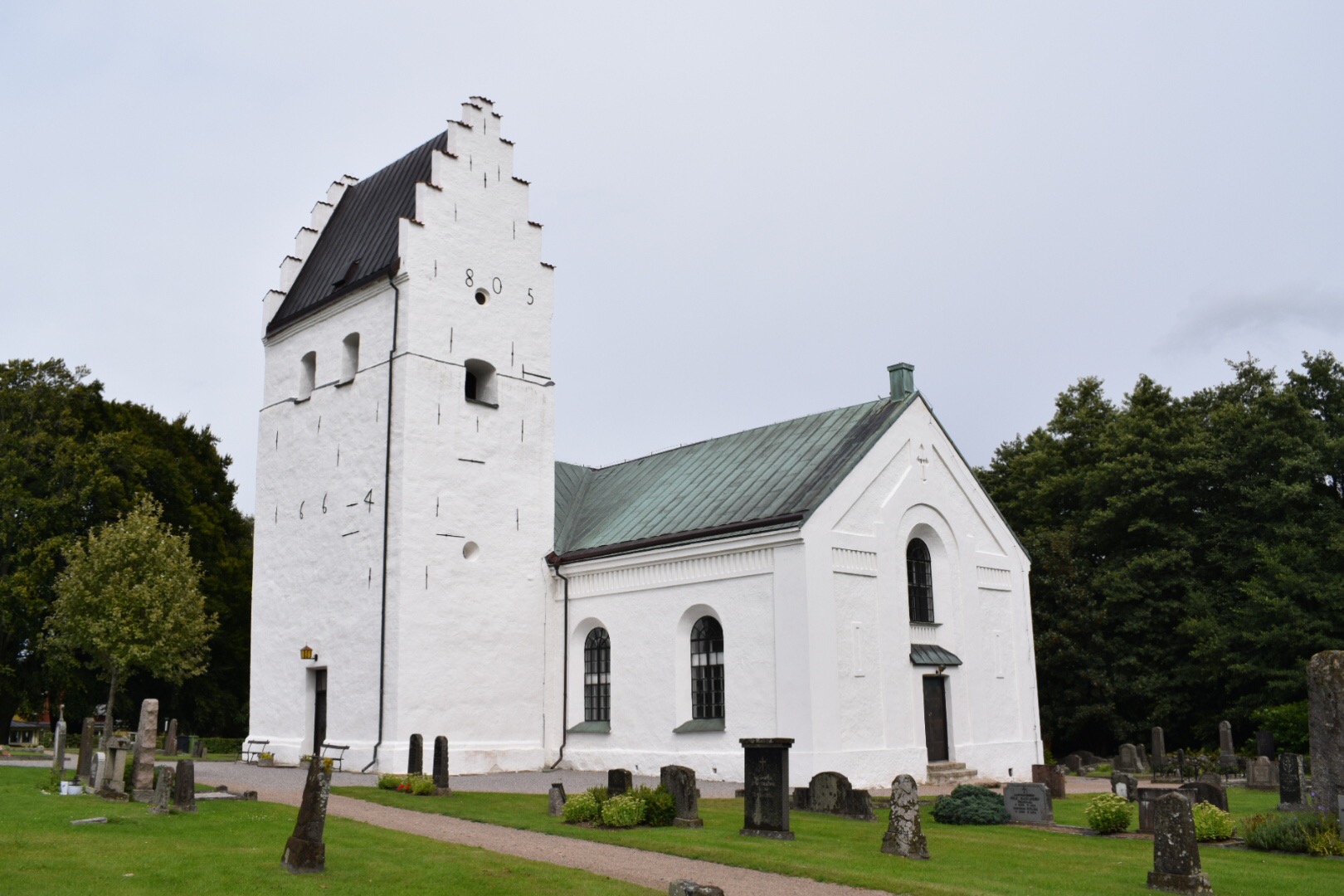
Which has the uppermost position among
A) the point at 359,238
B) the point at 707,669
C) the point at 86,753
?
the point at 359,238

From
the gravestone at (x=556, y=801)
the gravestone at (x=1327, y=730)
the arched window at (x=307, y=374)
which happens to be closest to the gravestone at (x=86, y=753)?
the gravestone at (x=556, y=801)

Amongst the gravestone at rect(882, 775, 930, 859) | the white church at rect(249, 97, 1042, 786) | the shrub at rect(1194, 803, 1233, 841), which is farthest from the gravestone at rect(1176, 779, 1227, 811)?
the white church at rect(249, 97, 1042, 786)

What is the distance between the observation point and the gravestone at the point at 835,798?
635 inches

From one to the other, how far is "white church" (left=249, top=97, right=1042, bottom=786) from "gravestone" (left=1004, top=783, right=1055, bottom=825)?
4430 mm

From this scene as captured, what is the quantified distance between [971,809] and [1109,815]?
199 cm

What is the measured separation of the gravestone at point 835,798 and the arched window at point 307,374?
16278mm

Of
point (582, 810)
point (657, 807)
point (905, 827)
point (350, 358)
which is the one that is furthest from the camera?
point (350, 358)

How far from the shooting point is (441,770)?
18078 mm

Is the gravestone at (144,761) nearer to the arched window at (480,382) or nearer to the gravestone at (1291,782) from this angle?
the arched window at (480,382)

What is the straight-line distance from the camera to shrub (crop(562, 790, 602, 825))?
47.9ft

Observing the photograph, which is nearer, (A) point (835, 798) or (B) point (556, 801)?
(B) point (556, 801)

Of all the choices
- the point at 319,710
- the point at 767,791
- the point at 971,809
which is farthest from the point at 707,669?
the point at 319,710

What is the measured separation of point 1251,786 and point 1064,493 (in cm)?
1748

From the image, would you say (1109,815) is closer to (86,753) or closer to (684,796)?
(684,796)
